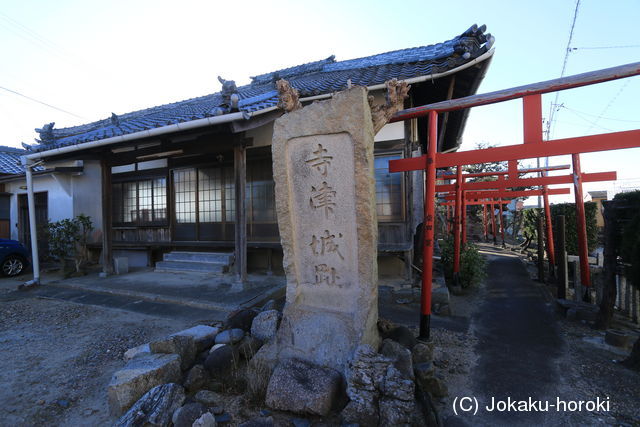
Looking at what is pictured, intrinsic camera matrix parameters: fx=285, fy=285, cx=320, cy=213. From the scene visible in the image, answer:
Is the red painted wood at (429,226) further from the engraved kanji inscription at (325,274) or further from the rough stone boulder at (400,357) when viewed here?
the engraved kanji inscription at (325,274)

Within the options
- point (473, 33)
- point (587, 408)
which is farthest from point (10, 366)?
point (473, 33)

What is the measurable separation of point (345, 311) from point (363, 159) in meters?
1.70

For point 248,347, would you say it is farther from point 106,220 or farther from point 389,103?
point 106,220

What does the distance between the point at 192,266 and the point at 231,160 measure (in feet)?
10.4

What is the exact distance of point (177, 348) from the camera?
11.0 ft

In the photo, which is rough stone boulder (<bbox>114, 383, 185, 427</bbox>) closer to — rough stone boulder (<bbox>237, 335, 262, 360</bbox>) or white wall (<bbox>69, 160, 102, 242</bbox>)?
rough stone boulder (<bbox>237, 335, 262, 360</bbox>)

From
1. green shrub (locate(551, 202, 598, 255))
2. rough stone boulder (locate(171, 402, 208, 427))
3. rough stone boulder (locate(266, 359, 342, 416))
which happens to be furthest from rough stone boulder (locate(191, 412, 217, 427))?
green shrub (locate(551, 202, 598, 255))

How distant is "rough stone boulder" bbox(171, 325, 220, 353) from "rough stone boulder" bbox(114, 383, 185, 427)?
824 millimetres

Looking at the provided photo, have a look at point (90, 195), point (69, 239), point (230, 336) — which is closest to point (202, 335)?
point (230, 336)

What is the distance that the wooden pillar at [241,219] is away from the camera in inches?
248

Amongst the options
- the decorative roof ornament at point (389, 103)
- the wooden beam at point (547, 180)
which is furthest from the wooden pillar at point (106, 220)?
the wooden beam at point (547, 180)

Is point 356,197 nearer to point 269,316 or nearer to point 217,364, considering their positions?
point 269,316

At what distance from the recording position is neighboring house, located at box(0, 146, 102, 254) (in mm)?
9812

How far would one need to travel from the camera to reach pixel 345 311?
10.5 ft
